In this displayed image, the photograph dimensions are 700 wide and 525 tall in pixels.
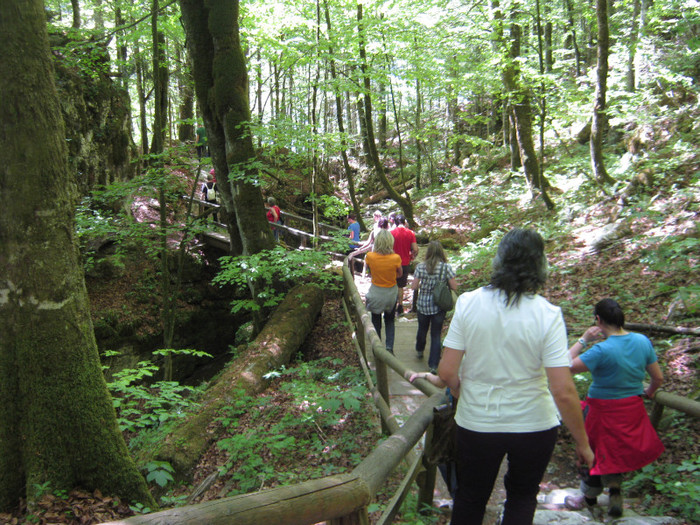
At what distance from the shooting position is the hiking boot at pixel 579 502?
3522 mm

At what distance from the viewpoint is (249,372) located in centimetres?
694

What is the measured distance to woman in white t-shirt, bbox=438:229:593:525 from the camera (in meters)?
2.13

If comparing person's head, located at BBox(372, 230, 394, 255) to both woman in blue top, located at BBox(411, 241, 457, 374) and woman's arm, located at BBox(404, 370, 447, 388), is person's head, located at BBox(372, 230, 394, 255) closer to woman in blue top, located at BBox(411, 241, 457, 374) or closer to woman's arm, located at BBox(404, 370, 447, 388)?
woman in blue top, located at BBox(411, 241, 457, 374)

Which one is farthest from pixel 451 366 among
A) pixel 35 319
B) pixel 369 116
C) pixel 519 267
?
pixel 369 116

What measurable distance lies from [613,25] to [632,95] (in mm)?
6716

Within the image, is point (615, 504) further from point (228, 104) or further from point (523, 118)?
point (523, 118)

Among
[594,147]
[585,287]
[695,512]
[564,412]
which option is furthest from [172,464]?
[594,147]

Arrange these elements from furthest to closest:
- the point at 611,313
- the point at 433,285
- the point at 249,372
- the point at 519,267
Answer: the point at 249,372 → the point at 433,285 → the point at 611,313 → the point at 519,267

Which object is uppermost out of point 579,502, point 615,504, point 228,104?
point 228,104

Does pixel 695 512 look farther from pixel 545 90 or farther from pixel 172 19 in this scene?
pixel 172 19

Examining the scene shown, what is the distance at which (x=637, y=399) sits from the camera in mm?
3311

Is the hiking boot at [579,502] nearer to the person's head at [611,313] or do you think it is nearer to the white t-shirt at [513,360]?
the person's head at [611,313]

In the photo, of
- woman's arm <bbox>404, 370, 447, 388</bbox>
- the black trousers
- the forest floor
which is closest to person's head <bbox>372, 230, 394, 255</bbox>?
the forest floor

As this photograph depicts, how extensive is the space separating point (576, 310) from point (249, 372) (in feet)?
17.8
